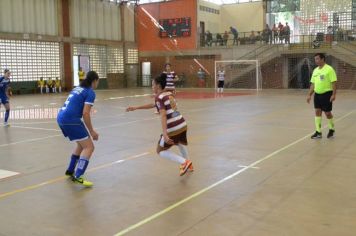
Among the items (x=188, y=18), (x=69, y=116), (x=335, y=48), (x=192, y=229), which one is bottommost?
(x=192, y=229)

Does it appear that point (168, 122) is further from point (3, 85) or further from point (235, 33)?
point (235, 33)

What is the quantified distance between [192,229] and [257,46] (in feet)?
108

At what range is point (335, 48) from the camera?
1260 inches

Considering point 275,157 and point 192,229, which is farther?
point 275,157

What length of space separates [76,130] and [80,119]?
17 centimetres

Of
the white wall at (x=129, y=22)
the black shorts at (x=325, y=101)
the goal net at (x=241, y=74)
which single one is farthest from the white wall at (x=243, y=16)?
the black shorts at (x=325, y=101)

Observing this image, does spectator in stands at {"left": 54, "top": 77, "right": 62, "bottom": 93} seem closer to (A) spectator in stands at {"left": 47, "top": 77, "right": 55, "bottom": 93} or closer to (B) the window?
(A) spectator in stands at {"left": 47, "top": 77, "right": 55, "bottom": 93}

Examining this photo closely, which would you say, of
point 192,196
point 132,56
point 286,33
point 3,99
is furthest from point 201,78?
point 192,196

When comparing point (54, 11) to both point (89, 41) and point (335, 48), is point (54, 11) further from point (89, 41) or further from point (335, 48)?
point (335, 48)

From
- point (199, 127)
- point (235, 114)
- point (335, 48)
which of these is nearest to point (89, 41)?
point (335, 48)

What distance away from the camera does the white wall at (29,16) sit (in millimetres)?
32469

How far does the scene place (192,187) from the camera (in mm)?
6223

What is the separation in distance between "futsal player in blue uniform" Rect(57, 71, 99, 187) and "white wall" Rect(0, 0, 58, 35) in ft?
94.2

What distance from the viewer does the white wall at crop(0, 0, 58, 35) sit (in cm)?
3247
